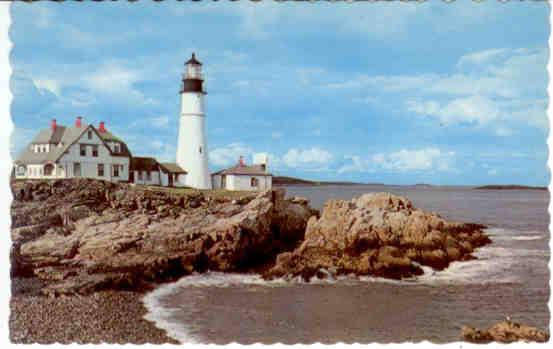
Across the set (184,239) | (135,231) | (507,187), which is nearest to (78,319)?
(135,231)

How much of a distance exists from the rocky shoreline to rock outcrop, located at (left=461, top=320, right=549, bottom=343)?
0.93 metres

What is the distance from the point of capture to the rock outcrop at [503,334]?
209 inches

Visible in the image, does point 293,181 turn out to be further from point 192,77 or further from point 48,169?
point 48,169

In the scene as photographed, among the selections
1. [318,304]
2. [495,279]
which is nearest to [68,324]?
[318,304]

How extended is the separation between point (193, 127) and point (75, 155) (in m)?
1.51

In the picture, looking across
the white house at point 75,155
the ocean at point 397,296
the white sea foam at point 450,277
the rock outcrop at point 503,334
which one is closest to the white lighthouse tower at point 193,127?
the white house at point 75,155

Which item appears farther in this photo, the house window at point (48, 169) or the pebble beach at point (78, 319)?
the house window at point (48, 169)

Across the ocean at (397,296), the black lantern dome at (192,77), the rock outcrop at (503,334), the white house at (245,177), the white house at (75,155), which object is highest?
the black lantern dome at (192,77)

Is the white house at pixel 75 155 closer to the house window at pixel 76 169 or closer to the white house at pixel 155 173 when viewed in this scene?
the house window at pixel 76 169

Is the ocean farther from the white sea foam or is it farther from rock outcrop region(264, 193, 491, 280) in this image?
rock outcrop region(264, 193, 491, 280)

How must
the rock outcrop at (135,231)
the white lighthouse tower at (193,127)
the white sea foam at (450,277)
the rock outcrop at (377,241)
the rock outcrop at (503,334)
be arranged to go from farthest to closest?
the rock outcrop at (377,241) → the rock outcrop at (135,231) → the white lighthouse tower at (193,127) → the white sea foam at (450,277) → the rock outcrop at (503,334)

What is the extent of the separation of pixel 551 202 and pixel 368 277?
224 cm

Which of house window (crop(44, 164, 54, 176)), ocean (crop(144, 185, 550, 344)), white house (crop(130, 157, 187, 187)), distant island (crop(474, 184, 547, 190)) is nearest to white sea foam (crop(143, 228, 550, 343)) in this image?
ocean (crop(144, 185, 550, 344))

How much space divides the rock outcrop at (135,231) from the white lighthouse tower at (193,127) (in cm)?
32
